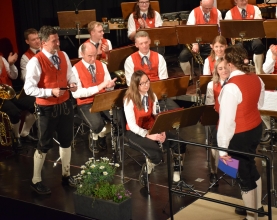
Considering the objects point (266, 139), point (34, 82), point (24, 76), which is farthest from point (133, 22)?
point (34, 82)

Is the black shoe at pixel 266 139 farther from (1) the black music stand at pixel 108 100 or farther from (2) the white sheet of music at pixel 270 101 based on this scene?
(1) the black music stand at pixel 108 100

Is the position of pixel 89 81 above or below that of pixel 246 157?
above

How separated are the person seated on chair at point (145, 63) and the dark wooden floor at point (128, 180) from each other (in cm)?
86

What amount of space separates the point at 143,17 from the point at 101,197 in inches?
178

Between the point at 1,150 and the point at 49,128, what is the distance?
2.00 meters

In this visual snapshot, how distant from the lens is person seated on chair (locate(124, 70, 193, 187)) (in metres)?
6.80

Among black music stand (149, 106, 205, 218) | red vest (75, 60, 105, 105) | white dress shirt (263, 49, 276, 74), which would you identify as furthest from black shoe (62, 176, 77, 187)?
white dress shirt (263, 49, 276, 74)

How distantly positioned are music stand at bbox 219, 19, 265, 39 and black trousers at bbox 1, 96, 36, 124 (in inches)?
117

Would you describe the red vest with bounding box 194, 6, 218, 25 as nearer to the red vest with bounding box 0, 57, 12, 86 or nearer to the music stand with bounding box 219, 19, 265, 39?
the music stand with bounding box 219, 19, 265, 39

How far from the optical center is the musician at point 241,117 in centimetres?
529

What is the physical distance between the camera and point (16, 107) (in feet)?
28.0

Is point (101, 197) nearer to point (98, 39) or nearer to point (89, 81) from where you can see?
point (89, 81)

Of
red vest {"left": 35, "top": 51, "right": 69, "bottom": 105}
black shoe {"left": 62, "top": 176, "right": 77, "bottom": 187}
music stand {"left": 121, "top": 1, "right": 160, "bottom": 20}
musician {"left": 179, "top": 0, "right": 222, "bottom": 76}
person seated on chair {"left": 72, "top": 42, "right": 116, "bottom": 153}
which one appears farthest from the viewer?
music stand {"left": 121, "top": 1, "right": 160, "bottom": 20}

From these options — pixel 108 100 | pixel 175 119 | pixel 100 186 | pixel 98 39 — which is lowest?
pixel 100 186
